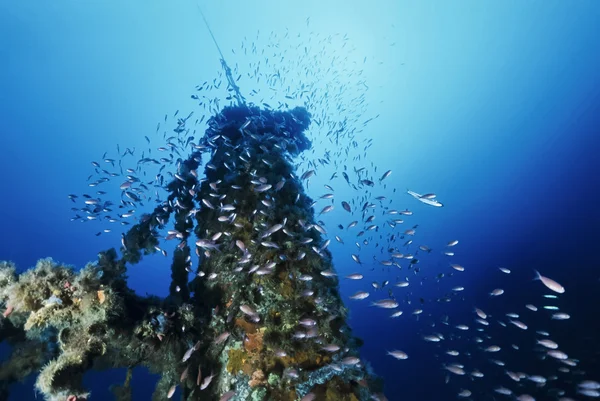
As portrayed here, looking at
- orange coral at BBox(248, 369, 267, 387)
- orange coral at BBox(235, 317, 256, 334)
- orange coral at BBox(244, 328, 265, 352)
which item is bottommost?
orange coral at BBox(248, 369, 267, 387)

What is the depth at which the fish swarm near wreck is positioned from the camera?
195 inches

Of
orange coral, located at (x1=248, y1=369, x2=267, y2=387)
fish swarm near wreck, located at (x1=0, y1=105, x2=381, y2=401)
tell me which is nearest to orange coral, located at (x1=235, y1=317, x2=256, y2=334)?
fish swarm near wreck, located at (x1=0, y1=105, x2=381, y2=401)

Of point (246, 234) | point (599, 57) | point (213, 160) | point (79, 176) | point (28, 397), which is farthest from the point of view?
point (79, 176)

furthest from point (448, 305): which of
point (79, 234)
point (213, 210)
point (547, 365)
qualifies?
point (79, 234)

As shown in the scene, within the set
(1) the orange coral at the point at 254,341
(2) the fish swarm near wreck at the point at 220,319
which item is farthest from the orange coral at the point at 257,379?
(1) the orange coral at the point at 254,341

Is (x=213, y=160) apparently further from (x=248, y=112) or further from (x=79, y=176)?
(x=79, y=176)

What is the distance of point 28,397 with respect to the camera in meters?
30.1

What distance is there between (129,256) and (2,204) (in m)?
101

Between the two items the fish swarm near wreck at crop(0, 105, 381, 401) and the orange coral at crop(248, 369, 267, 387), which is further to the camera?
the orange coral at crop(248, 369, 267, 387)

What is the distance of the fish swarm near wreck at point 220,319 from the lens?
16.2ft

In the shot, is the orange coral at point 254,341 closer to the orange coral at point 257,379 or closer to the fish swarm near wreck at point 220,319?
the fish swarm near wreck at point 220,319

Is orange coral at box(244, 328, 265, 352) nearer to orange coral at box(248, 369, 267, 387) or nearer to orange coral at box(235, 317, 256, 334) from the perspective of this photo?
orange coral at box(235, 317, 256, 334)

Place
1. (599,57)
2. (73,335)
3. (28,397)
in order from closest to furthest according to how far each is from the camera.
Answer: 1. (73,335)
2. (28,397)
3. (599,57)

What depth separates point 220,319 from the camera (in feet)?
21.2
